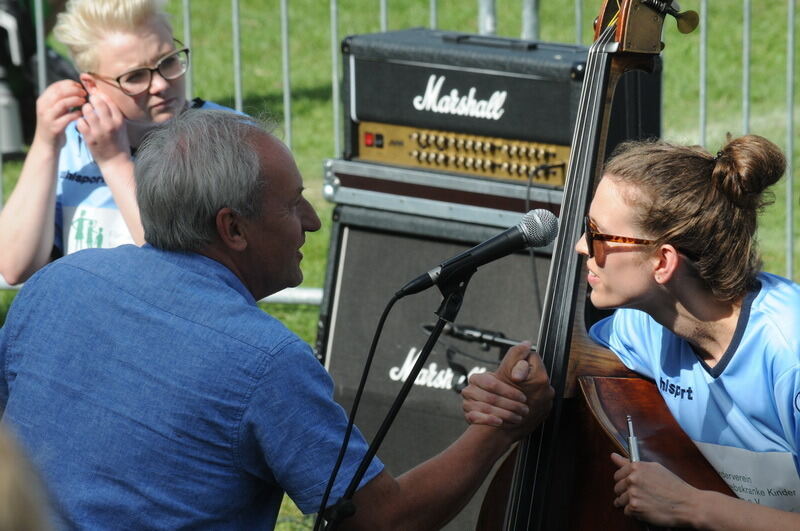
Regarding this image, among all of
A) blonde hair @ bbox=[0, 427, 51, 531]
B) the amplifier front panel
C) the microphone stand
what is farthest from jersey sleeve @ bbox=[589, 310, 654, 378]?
blonde hair @ bbox=[0, 427, 51, 531]

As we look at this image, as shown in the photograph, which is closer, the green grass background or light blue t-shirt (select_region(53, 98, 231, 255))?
light blue t-shirt (select_region(53, 98, 231, 255))

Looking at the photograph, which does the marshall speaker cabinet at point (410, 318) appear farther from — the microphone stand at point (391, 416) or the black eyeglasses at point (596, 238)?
the microphone stand at point (391, 416)

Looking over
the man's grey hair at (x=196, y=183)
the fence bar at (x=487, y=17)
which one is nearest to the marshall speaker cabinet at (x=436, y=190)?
the fence bar at (x=487, y=17)

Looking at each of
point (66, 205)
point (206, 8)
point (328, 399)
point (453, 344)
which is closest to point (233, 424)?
point (328, 399)

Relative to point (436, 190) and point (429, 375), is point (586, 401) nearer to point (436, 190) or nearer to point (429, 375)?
point (429, 375)

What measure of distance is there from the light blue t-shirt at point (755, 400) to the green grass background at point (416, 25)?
339cm

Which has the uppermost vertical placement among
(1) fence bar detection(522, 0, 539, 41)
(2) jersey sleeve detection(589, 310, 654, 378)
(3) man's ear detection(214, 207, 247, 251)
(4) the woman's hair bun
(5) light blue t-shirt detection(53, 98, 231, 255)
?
(1) fence bar detection(522, 0, 539, 41)

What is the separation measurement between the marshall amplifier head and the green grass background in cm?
192

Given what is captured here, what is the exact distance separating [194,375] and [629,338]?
107 centimetres

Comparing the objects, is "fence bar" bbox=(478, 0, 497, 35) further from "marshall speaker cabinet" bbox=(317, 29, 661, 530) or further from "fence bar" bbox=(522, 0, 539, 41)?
"marshall speaker cabinet" bbox=(317, 29, 661, 530)

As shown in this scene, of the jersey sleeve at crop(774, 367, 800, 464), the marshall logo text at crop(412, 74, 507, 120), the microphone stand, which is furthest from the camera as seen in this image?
the marshall logo text at crop(412, 74, 507, 120)

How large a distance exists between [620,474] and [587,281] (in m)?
0.50

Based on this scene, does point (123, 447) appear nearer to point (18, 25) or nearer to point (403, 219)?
point (403, 219)

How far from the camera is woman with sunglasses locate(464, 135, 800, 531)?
2191 millimetres
